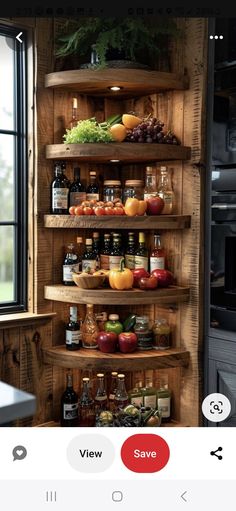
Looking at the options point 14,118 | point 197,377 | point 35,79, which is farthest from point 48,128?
point 197,377

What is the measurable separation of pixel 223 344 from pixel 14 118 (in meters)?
0.45

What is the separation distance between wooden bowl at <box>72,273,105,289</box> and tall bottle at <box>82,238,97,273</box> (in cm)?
2

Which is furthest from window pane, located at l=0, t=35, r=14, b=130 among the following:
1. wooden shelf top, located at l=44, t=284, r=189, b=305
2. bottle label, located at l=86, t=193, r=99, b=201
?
bottle label, located at l=86, t=193, r=99, b=201

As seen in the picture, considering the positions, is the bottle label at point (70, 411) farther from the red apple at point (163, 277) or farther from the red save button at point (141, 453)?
the red apple at point (163, 277)

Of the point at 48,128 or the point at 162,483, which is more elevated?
the point at 48,128

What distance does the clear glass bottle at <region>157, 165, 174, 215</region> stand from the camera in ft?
3.64

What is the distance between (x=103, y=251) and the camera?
1230 millimetres

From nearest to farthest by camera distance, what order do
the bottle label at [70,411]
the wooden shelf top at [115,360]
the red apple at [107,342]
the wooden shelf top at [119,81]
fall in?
1. the bottle label at [70,411]
2. the wooden shelf top at [115,360]
3. the wooden shelf top at [119,81]
4. the red apple at [107,342]

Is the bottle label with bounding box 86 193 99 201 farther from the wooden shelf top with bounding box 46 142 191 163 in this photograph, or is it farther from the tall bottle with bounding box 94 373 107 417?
the tall bottle with bounding box 94 373 107 417

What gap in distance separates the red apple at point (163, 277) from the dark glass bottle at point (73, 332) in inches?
7.3

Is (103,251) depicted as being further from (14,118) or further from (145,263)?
(14,118)

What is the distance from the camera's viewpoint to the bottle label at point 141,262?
4.04 feet

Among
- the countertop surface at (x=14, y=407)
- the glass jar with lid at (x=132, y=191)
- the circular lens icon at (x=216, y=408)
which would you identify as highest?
the glass jar with lid at (x=132, y=191)

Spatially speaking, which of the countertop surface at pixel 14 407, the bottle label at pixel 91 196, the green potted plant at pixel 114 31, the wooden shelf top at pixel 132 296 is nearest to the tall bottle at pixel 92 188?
the bottle label at pixel 91 196
